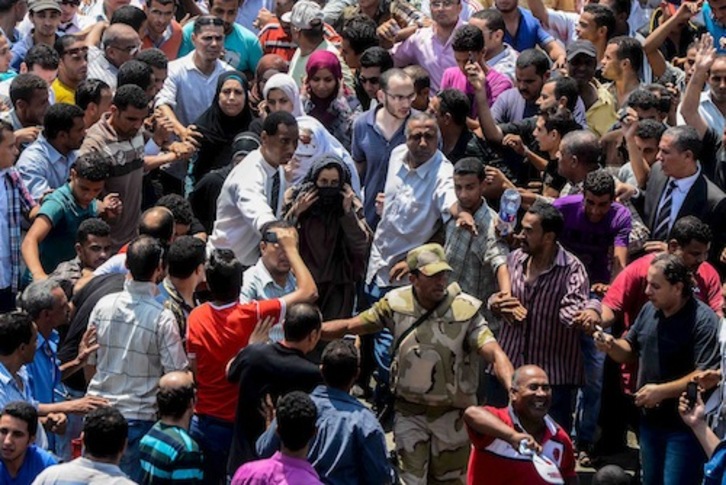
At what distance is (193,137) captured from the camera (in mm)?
14047

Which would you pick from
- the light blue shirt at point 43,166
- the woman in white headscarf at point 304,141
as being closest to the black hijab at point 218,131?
the woman in white headscarf at point 304,141

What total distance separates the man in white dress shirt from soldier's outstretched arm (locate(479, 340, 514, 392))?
7.06 feet

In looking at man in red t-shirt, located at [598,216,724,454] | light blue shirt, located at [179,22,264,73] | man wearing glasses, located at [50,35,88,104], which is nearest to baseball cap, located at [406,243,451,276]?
man in red t-shirt, located at [598,216,724,454]

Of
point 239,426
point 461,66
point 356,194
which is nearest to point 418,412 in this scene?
point 239,426

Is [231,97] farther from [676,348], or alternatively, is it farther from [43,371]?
[676,348]

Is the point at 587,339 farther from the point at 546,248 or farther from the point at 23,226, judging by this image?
the point at 23,226

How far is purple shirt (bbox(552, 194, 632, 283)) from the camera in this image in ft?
40.4

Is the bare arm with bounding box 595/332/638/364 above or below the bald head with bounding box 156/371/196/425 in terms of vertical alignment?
below

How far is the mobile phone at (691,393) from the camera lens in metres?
10.5

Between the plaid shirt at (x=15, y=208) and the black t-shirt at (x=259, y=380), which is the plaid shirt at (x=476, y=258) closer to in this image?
the black t-shirt at (x=259, y=380)

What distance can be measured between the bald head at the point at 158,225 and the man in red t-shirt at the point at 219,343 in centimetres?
103

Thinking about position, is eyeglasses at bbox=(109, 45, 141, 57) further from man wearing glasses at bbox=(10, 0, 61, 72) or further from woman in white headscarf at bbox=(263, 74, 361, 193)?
woman in white headscarf at bbox=(263, 74, 361, 193)

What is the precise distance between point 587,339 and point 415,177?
169cm

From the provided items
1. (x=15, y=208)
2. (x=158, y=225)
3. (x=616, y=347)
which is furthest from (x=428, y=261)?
(x=15, y=208)
